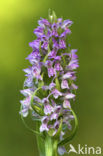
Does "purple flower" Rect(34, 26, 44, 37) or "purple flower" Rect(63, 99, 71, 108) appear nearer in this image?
"purple flower" Rect(63, 99, 71, 108)

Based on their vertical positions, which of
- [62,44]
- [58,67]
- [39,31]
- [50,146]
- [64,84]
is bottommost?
[50,146]

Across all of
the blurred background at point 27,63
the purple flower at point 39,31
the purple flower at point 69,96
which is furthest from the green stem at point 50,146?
the blurred background at point 27,63

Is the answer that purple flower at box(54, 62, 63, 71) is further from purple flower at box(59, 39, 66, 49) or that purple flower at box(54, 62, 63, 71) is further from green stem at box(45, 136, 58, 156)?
green stem at box(45, 136, 58, 156)

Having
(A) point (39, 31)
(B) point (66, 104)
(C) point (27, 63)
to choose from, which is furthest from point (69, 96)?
(C) point (27, 63)

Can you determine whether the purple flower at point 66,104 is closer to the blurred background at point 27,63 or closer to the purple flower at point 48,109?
the purple flower at point 48,109

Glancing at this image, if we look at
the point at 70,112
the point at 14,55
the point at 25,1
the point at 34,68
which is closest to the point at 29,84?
the point at 34,68

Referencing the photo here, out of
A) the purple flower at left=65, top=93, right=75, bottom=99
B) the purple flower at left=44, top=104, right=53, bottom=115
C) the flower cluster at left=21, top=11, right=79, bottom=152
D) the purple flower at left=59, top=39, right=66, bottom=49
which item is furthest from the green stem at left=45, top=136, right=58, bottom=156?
the purple flower at left=59, top=39, right=66, bottom=49

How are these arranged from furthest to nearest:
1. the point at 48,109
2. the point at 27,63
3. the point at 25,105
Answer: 1. the point at 27,63
2. the point at 25,105
3. the point at 48,109

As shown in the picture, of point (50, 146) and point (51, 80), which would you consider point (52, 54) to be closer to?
point (51, 80)
